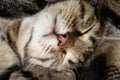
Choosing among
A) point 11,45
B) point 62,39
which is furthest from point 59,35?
point 11,45

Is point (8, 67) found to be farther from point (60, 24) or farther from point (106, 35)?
point (106, 35)

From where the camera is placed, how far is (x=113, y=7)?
153 cm

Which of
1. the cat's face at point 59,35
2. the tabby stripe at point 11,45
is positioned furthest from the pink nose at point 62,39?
the tabby stripe at point 11,45

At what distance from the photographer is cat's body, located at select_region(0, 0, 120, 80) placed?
1.42 metres

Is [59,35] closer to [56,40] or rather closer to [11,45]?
[56,40]

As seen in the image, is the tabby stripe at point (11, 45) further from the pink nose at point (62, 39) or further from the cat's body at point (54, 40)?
the pink nose at point (62, 39)

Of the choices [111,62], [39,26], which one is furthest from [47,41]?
[111,62]

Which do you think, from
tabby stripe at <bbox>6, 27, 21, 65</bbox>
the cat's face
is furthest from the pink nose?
tabby stripe at <bbox>6, 27, 21, 65</bbox>

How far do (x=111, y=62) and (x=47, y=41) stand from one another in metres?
0.30

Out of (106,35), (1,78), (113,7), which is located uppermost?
(113,7)

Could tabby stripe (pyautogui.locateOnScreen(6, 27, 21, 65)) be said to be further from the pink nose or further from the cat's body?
the pink nose

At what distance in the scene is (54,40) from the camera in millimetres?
1397

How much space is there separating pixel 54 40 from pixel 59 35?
0.03 metres

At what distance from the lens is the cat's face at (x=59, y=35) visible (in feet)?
4.61
